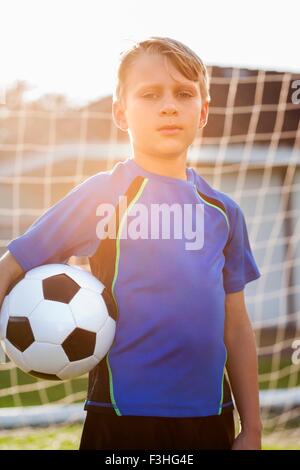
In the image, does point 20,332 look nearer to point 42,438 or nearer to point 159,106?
point 159,106

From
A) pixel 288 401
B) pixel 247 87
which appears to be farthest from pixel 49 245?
pixel 247 87

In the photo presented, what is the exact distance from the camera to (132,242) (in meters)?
1.74

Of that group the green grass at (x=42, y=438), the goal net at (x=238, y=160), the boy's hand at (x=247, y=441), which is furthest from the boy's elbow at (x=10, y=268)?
the goal net at (x=238, y=160)

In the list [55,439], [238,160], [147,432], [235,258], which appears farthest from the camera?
[238,160]

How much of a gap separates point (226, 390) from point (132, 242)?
0.43 m

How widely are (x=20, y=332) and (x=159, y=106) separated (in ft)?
2.03

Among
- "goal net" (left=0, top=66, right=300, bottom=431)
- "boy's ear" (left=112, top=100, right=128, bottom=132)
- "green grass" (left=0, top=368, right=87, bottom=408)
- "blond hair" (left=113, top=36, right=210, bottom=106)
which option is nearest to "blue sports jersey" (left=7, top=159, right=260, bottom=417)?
"boy's ear" (left=112, top=100, right=128, bottom=132)

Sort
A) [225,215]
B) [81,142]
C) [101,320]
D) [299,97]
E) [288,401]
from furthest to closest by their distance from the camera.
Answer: [81,142], [288,401], [299,97], [225,215], [101,320]

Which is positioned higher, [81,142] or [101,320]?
[101,320]

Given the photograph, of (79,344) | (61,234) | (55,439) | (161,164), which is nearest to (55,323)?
(79,344)

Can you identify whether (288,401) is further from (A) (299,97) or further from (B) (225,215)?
(B) (225,215)

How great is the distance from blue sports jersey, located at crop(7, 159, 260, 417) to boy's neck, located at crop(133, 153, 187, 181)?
2 centimetres

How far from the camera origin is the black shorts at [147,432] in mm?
1701

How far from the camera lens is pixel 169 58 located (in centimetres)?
179
